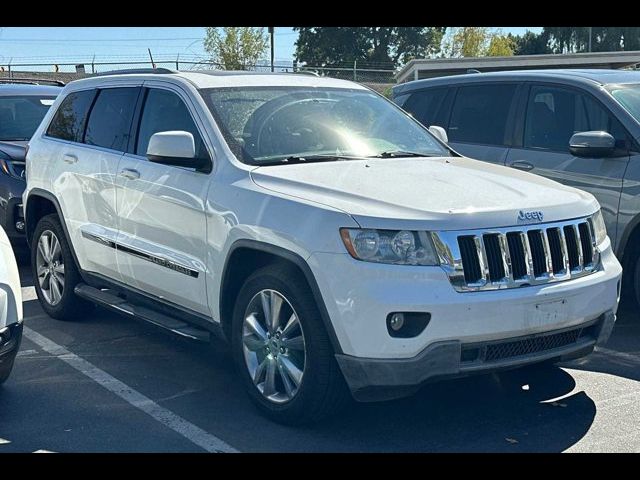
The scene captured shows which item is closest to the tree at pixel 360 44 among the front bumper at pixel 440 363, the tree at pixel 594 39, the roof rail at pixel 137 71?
the tree at pixel 594 39

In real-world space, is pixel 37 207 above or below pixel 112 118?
below

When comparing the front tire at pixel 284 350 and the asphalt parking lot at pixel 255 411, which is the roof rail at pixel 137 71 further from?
the front tire at pixel 284 350

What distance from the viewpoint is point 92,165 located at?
646 cm

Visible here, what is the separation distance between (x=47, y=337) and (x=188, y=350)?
1159 millimetres

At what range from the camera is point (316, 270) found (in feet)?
14.3

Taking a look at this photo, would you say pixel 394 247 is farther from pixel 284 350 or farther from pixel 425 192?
pixel 284 350

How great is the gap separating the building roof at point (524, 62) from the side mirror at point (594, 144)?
843 inches

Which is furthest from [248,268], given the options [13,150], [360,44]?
[360,44]

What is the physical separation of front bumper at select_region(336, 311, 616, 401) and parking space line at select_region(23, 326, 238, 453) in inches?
29.3

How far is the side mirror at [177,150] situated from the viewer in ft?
17.2

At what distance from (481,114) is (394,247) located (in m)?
4.04
